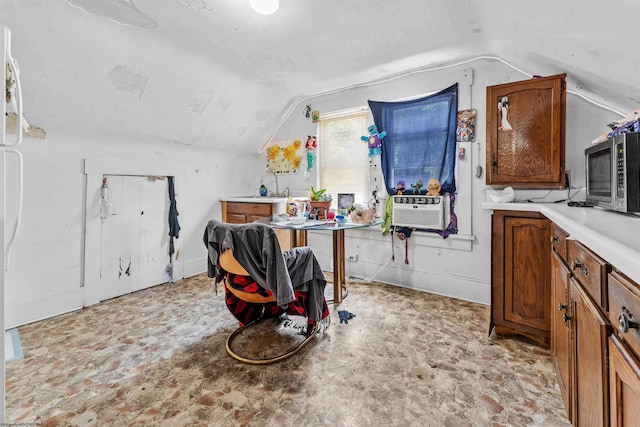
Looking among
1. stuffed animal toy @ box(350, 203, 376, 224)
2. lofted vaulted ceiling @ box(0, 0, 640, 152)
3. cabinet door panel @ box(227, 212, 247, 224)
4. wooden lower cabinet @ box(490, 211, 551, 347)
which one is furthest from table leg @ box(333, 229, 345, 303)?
lofted vaulted ceiling @ box(0, 0, 640, 152)

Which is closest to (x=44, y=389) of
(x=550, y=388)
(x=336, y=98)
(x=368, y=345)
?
(x=368, y=345)

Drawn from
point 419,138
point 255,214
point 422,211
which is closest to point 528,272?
point 422,211

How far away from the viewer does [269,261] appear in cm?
175

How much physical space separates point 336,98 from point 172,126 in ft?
6.46

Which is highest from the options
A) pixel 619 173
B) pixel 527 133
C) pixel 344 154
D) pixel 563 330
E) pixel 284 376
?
pixel 344 154

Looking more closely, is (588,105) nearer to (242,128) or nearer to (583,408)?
(583,408)

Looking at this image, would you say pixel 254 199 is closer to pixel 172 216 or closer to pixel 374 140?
pixel 172 216

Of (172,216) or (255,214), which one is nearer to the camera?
(172,216)

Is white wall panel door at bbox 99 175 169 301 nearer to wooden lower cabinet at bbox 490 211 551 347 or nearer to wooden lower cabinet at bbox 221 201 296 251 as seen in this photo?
wooden lower cabinet at bbox 221 201 296 251

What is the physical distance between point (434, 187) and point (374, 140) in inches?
34.6

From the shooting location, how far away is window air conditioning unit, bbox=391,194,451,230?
2.98m

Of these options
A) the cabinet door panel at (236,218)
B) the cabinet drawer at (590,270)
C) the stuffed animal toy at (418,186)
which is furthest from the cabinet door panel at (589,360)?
the cabinet door panel at (236,218)

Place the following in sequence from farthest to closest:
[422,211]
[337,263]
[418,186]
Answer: [418,186] < [422,211] < [337,263]

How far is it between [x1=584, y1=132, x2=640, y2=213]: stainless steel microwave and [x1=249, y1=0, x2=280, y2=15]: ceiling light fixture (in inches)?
79.4
